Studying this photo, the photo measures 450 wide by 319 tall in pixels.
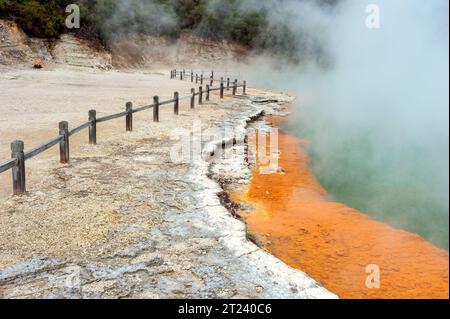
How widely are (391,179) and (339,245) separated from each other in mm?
2439

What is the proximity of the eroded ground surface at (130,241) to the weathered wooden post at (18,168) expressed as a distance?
12 cm

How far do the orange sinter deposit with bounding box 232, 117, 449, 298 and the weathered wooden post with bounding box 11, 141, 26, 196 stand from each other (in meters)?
2.37

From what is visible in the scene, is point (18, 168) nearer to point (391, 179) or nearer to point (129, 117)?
point (129, 117)

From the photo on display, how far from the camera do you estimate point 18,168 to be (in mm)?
4465

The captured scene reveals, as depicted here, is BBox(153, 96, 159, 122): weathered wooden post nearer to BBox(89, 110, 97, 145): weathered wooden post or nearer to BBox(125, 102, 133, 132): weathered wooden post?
BBox(125, 102, 133, 132): weathered wooden post

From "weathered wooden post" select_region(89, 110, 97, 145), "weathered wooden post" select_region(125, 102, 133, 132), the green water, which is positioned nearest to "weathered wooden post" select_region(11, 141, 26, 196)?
"weathered wooden post" select_region(89, 110, 97, 145)

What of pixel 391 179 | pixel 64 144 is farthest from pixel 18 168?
pixel 391 179

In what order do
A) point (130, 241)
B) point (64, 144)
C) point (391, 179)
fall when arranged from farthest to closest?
point (391, 179) → point (64, 144) → point (130, 241)

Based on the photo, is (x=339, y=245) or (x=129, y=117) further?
(x=129, y=117)

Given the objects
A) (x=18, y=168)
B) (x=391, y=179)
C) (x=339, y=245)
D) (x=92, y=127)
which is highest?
(x=92, y=127)

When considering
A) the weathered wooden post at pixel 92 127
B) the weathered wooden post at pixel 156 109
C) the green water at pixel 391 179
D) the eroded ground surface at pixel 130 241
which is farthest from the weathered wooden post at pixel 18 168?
the weathered wooden post at pixel 156 109

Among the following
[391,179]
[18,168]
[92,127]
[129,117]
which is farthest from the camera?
[129,117]

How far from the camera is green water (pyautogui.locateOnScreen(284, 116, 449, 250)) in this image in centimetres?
424
